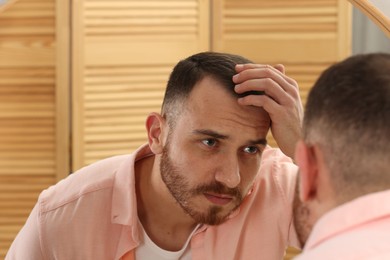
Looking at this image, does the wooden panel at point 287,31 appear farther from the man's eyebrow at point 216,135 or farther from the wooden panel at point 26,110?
the man's eyebrow at point 216,135

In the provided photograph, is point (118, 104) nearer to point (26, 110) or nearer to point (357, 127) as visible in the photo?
point (26, 110)

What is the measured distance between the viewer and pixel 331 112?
0.96m

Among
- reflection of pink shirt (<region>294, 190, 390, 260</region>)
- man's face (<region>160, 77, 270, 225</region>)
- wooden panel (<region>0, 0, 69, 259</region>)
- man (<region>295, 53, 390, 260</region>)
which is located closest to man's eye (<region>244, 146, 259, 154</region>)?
man's face (<region>160, 77, 270, 225</region>)

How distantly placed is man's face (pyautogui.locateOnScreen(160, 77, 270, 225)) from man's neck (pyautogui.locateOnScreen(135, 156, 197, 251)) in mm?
88

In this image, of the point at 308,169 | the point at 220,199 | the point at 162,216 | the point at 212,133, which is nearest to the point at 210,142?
the point at 212,133

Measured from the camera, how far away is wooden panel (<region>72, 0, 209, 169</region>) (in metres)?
3.07

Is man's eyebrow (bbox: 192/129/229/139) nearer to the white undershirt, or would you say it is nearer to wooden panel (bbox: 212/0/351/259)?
the white undershirt

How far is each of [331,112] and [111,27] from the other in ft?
7.28

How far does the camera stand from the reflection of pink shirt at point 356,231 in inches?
33.2

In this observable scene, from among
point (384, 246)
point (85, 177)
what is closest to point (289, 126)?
point (85, 177)

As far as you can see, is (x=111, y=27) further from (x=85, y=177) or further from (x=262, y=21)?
(x=85, y=177)

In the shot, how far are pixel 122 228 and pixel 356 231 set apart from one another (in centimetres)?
102

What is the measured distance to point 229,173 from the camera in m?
1.66

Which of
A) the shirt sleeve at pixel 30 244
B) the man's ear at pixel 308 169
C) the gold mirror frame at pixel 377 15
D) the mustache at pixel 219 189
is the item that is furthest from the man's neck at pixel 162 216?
the man's ear at pixel 308 169
